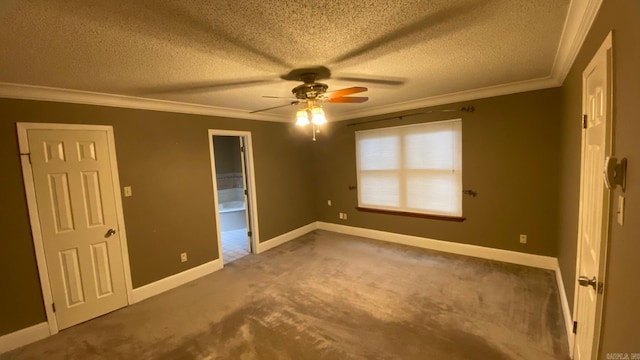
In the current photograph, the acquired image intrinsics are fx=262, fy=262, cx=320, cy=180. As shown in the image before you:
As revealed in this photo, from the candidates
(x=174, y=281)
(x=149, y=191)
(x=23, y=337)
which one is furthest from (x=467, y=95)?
(x=23, y=337)

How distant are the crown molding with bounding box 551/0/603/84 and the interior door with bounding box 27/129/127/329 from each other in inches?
163

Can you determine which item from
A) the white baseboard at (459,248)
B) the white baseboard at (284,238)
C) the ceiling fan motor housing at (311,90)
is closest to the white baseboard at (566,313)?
the white baseboard at (459,248)

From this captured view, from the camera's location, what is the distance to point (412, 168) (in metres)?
4.30

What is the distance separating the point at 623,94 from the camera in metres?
1.01

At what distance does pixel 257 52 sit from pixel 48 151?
2384 mm

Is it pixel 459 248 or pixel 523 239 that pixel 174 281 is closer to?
pixel 459 248

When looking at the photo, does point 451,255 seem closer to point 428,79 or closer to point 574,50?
point 428,79

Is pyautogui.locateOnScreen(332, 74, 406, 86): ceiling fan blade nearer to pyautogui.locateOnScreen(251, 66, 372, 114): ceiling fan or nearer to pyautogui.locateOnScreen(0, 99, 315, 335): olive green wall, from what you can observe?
pyautogui.locateOnScreen(251, 66, 372, 114): ceiling fan

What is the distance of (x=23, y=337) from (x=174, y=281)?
4.36ft

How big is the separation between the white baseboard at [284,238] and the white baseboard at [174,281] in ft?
2.60

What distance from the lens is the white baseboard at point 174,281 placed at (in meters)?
3.17

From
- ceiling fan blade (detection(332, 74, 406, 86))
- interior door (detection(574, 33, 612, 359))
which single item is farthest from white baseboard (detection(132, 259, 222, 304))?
interior door (detection(574, 33, 612, 359))

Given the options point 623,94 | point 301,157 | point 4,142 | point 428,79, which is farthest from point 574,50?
point 4,142

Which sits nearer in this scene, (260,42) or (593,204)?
(593,204)
